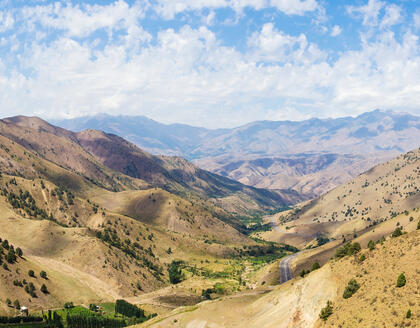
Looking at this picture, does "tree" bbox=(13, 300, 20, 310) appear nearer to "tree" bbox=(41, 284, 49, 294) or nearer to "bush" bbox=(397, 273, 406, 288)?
"tree" bbox=(41, 284, 49, 294)

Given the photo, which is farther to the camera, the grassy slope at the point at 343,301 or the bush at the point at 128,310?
the bush at the point at 128,310

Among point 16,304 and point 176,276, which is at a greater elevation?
point 16,304

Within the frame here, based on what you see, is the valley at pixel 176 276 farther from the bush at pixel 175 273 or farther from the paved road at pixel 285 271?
the bush at pixel 175 273

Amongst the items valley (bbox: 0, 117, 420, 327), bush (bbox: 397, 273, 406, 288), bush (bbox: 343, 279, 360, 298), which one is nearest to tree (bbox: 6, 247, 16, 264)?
valley (bbox: 0, 117, 420, 327)

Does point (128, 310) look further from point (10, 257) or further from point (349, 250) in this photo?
point (349, 250)

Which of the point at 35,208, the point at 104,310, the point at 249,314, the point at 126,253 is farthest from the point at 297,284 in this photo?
the point at 35,208

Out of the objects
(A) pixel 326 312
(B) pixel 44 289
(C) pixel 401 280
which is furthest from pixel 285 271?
(C) pixel 401 280

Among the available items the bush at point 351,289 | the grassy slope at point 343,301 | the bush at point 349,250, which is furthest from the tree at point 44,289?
the bush at point 351,289

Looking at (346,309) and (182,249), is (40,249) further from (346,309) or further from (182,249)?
(346,309)
